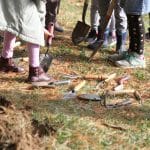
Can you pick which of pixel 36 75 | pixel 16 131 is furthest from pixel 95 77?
pixel 16 131

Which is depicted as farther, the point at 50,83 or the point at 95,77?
the point at 95,77

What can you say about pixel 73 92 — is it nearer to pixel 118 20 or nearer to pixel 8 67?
pixel 8 67

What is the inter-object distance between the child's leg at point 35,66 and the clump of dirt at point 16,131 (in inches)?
53.1

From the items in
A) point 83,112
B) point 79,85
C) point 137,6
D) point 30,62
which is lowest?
point 83,112

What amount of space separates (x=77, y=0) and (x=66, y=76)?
18.4 ft

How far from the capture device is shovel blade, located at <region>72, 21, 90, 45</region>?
22.4ft

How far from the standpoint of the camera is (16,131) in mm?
3719

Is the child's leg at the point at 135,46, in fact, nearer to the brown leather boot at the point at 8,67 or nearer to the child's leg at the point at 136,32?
the child's leg at the point at 136,32

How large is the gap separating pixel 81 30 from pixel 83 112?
Answer: 2.35 metres

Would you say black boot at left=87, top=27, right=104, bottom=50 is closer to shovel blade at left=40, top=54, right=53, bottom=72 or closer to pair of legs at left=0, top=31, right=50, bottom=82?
shovel blade at left=40, top=54, right=53, bottom=72

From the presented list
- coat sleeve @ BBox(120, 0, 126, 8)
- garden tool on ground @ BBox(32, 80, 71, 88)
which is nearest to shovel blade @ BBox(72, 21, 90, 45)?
coat sleeve @ BBox(120, 0, 126, 8)

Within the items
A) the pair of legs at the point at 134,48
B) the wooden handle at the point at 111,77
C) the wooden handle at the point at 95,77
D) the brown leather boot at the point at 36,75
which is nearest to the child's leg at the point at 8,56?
the brown leather boot at the point at 36,75

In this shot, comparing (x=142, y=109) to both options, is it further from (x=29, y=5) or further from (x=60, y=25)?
(x=60, y=25)

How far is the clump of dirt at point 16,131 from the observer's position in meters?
3.62
